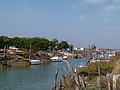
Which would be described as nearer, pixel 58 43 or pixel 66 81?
pixel 66 81

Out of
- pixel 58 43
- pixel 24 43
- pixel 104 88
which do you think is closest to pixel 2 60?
pixel 24 43

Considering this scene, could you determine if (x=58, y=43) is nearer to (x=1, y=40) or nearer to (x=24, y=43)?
(x=24, y=43)

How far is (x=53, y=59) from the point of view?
296 feet

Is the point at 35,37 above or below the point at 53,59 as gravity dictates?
above

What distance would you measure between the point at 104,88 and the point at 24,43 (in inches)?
3313

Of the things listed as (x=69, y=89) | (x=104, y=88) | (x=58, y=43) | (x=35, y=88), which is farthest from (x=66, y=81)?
(x=58, y=43)

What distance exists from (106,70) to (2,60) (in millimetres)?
40581

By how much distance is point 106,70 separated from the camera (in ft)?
96.8

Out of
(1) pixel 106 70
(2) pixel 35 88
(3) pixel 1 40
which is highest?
(3) pixel 1 40

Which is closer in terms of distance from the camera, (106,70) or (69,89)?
(69,89)

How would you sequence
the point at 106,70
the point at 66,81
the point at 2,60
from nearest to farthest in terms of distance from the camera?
the point at 66,81 → the point at 106,70 → the point at 2,60

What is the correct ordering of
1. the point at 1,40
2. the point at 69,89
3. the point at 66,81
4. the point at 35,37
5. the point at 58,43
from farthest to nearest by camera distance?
the point at 58,43, the point at 35,37, the point at 1,40, the point at 66,81, the point at 69,89

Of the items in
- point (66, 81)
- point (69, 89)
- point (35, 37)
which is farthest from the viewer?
point (35, 37)

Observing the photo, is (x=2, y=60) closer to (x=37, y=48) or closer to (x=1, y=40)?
(x=1, y=40)
